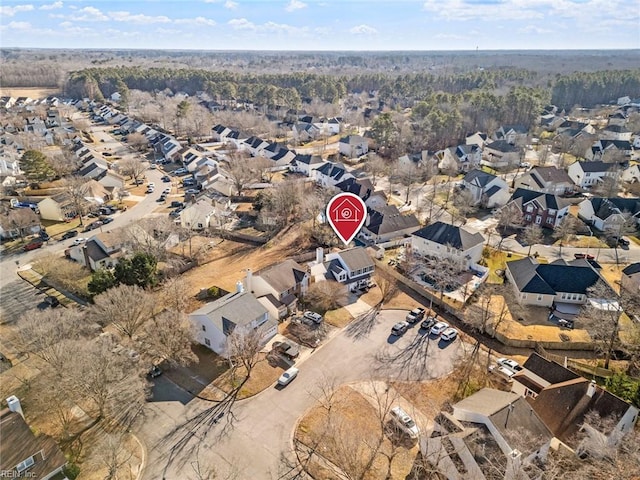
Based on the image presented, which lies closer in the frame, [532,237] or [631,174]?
[532,237]

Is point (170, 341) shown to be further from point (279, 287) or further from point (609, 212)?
point (609, 212)

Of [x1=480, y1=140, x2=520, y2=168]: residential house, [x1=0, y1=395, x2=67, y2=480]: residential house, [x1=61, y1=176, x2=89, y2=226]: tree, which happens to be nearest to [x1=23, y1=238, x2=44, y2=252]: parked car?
[x1=61, y1=176, x2=89, y2=226]: tree

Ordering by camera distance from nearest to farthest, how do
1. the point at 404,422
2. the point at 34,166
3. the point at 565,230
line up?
1. the point at 404,422
2. the point at 565,230
3. the point at 34,166

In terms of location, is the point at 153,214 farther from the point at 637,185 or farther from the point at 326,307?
the point at 637,185

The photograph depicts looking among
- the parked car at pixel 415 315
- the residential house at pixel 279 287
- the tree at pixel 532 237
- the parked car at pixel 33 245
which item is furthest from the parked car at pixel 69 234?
the tree at pixel 532 237

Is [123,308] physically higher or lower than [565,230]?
higher

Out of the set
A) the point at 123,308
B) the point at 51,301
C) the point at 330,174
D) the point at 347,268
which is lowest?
the point at 51,301

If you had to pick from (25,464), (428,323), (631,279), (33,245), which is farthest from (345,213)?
(33,245)

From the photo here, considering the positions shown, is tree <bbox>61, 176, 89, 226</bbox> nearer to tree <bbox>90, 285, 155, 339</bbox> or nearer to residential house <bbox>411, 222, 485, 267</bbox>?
tree <bbox>90, 285, 155, 339</bbox>
